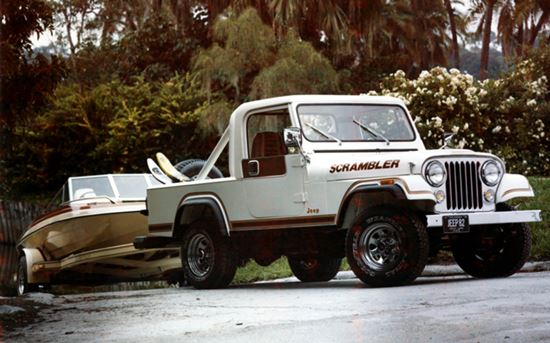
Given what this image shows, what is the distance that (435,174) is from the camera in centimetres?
1048

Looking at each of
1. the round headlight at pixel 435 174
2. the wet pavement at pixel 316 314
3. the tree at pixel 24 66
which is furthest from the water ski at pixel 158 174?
the tree at pixel 24 66

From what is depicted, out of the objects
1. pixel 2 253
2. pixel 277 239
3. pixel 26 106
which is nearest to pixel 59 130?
pixel 2 253

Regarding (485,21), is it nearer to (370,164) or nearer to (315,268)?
(315,268)

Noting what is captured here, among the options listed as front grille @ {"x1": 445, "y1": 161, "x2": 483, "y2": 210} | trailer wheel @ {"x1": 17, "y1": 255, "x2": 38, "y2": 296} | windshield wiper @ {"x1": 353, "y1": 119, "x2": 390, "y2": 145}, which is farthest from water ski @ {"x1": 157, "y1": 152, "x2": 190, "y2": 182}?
front grille @ {"x1": 445, "y1": 161, "x2": 483, "y2": 210}

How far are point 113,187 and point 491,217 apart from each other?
6.03 m

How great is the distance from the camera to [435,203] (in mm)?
10492

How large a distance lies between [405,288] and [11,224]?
744 inches

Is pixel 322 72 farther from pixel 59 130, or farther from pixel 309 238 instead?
pixel 309 238

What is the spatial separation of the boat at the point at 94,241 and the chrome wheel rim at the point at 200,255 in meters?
1.16

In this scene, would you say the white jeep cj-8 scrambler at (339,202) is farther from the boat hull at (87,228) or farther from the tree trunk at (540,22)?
the tree trunk at (540,22)

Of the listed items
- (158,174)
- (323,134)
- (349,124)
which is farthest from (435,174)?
(158,174)

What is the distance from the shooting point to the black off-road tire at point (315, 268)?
12984mm

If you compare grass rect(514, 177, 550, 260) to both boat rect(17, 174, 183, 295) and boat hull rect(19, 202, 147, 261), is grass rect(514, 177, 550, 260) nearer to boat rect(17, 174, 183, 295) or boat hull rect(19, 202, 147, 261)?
boat rect(17, 174, 183, 295)

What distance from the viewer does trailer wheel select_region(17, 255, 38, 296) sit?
15195 mm
